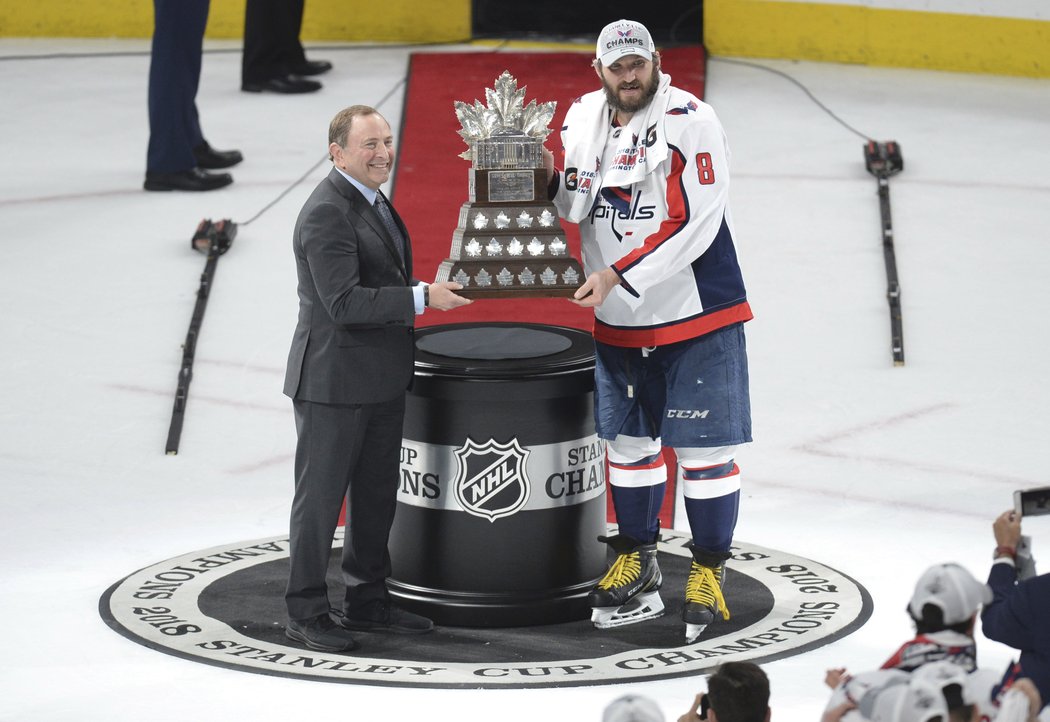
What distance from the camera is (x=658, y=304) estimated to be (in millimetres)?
6020

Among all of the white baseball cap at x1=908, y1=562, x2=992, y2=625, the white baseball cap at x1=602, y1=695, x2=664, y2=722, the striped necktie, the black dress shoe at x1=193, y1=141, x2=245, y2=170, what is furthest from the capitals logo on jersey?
the black dress shoe at x1=193, y1=141, x2=245, y2=170

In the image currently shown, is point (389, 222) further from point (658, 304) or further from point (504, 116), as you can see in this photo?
point (658, 304)

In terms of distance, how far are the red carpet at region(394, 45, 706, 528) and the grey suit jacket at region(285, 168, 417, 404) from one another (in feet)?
6.67

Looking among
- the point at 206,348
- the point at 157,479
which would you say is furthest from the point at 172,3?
the point at 157,479

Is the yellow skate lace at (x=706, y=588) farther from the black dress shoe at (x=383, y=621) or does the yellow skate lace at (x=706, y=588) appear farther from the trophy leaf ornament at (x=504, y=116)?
the trophy leaf ornament at (x=504, y=116)

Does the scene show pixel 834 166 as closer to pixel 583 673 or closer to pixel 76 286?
pixel 76 286

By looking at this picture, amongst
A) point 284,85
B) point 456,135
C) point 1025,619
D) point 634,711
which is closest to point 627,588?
point 1025,619

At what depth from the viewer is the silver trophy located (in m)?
6.10

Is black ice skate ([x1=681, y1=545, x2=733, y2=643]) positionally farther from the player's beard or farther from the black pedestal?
the player's beard

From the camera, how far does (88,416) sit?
827 cm

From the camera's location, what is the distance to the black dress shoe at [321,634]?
5703 millimetres

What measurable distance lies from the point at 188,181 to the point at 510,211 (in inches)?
213

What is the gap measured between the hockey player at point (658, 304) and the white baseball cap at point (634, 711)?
8.29ft

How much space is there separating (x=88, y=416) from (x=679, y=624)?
3368mm
